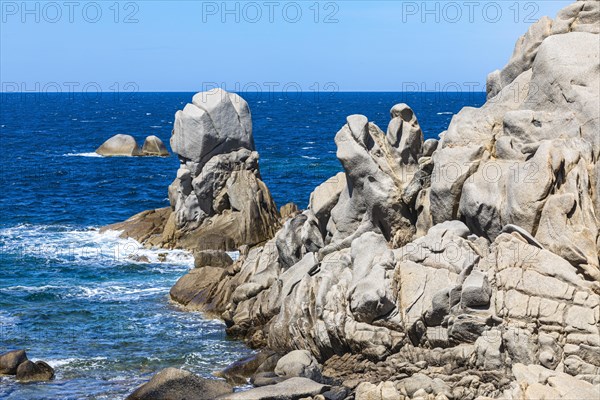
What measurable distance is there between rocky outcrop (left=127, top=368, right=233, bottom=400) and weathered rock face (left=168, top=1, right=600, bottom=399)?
4.05 meters

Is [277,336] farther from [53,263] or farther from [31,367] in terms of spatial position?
[53,263]

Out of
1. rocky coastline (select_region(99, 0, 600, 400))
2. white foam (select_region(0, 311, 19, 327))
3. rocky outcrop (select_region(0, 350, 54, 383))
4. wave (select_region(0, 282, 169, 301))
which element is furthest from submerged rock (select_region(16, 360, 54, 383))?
wave (select_region(0, 282, 169, 301))

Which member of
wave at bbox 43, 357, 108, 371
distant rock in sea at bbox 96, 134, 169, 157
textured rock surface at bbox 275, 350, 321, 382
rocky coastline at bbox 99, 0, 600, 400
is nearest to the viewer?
rocky coastline at bbox 99, 0, 600, 400

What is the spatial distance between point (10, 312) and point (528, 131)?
22.5 m

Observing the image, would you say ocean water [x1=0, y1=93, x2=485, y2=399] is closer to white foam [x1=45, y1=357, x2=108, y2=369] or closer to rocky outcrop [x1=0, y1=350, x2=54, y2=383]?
white foam [x1=45, y1=357, x2=108, y2=369]

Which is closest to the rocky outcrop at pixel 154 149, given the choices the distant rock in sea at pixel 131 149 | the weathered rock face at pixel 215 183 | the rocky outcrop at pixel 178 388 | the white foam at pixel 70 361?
the distant rock in sea at pixel 131 149

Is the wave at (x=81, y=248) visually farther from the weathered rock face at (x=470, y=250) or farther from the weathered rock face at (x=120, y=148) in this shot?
the weathered rock face at (x=120, y=148)

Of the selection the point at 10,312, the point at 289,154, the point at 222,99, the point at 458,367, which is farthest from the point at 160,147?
the point at 458,367

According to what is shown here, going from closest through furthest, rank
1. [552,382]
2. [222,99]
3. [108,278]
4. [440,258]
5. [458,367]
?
[552,382], [458,367], [440,258], [108,278], [222,99]

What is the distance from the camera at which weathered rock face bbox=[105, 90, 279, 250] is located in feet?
154

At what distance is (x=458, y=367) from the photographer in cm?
2478

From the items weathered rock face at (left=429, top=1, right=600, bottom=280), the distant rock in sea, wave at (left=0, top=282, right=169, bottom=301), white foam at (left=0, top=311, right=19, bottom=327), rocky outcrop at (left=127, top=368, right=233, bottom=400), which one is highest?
weathered rock face at (left=429, top=1, right=600, bottom=280)

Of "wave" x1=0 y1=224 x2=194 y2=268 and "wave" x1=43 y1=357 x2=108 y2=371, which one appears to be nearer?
"wave" x1=43 y1=357 x2=108 y2=371

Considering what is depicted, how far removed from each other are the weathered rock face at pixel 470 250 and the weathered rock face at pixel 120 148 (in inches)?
2317
